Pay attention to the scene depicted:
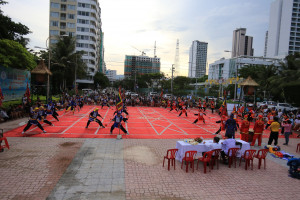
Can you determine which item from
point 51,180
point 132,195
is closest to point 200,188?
point 132,195

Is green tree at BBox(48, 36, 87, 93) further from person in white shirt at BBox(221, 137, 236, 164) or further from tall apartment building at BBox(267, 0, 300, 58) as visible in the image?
tall apartment building at BBox(267, 0, 300, 58)

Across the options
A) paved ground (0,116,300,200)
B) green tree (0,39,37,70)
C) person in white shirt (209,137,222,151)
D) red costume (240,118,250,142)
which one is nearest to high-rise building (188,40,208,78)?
green tree (0,39,37,70)

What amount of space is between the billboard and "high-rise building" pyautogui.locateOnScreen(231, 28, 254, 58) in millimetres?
114577

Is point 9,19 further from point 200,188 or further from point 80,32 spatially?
point 80,32

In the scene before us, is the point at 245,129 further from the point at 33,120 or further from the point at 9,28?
the point at 9,28

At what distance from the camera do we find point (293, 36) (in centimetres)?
9094

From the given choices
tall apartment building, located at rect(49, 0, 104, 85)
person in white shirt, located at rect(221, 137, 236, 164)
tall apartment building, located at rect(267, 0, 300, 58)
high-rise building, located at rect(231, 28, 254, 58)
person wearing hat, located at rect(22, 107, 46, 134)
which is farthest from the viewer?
high-rise building, located at rect(231, 28, 254, 58)

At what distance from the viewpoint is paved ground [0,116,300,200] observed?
621cm

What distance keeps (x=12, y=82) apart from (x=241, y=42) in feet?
475

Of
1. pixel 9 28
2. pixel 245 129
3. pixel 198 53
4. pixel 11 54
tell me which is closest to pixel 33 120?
pixel 11 54

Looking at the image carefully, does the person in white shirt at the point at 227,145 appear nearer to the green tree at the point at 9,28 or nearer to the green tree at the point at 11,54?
the green tree at the point at 11,54

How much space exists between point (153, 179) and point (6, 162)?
566 centimetres

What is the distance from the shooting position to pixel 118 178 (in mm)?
7141

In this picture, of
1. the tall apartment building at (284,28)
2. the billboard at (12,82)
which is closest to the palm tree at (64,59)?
the billboard at (12,82)
